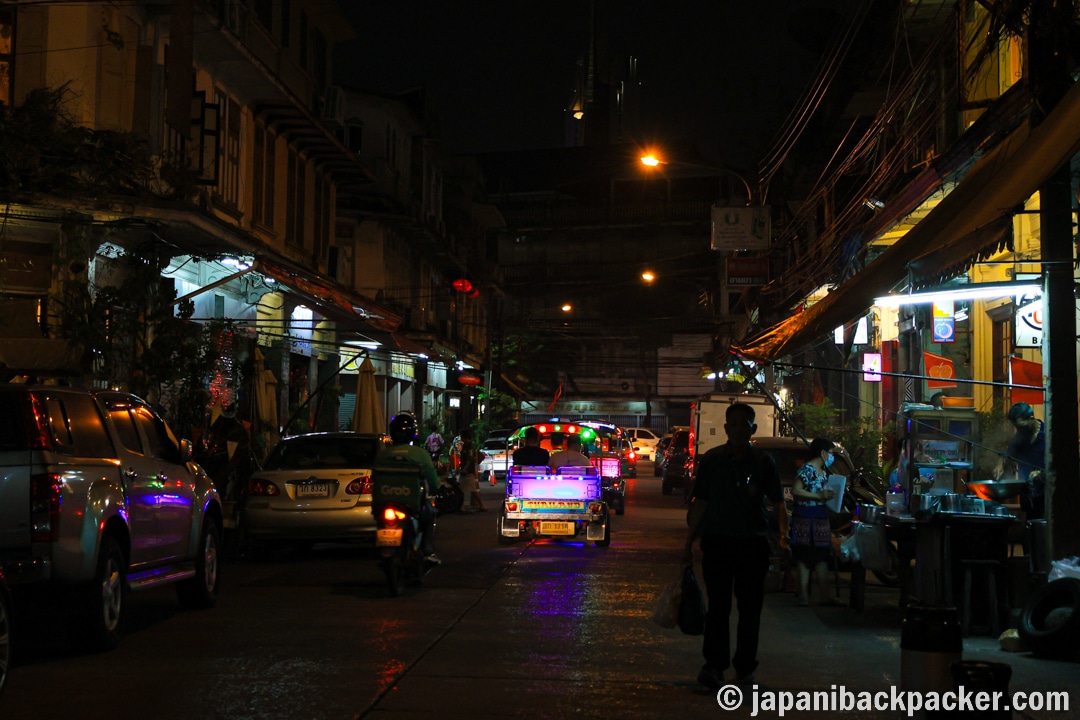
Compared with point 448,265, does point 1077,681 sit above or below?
below

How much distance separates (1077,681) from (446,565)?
8663 millimetres

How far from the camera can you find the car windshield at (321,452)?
16.4m

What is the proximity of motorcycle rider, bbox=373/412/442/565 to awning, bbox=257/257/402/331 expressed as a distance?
5320 millimetres

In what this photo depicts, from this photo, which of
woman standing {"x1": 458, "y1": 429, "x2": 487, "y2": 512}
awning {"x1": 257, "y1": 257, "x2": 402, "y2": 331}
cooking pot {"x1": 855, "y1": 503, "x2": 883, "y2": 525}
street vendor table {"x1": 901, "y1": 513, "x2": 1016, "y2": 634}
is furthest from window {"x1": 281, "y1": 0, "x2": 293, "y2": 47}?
street vendor table {"x1": 901, "y1": 513, "x2": 1016, "y2": 634}

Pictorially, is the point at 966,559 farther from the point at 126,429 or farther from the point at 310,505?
the point at 310,505

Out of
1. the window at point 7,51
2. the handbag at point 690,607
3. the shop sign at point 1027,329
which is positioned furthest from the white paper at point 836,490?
the window at point 7,51

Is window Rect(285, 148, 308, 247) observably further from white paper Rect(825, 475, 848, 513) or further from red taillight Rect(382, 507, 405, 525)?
white paper Rect(825, 475, 848, 513)

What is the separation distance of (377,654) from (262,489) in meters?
Result: 7.39

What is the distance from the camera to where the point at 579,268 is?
2795 inches

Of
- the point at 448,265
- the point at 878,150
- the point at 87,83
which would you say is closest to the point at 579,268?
the point at 448,265

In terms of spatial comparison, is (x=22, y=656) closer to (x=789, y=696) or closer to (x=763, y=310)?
(x=789, y=696)

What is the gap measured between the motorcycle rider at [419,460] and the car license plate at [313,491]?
2.79 meters

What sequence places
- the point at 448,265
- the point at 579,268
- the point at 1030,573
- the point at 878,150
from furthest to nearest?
1. the point at 579,268
2. the point at 448,265
3. the point at 878,150
4. the point at 1030,573

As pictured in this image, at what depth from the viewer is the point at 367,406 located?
2670 centimetres
